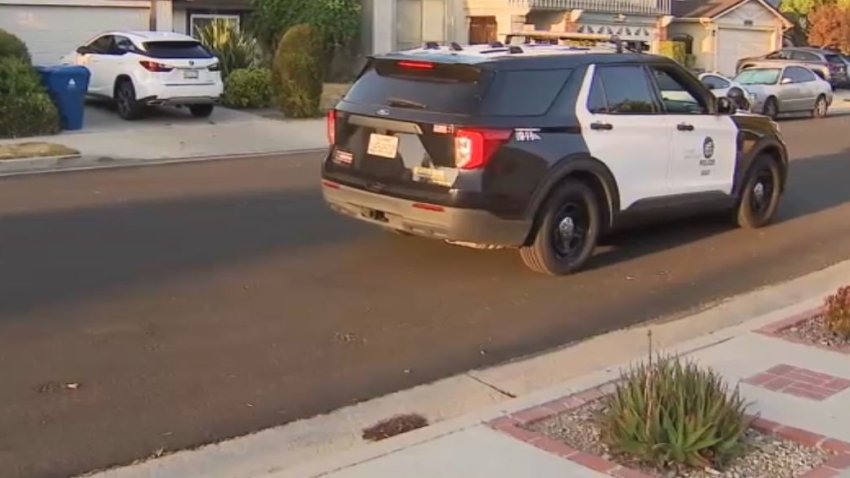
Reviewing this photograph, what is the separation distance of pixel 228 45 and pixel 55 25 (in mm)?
3773

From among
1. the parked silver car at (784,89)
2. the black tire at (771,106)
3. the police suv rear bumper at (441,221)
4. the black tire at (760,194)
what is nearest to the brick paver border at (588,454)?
the police suv rear bumper at (441,221)

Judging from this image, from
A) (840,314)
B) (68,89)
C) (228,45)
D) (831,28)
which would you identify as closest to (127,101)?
(68,89)

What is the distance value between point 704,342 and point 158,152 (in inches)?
475

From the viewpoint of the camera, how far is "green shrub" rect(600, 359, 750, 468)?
4914 millimetres

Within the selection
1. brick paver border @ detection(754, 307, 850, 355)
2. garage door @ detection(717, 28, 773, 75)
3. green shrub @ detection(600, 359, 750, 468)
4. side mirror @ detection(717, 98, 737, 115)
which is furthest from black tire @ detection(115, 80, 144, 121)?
garage door @ detection(717, 28, 773, 75)

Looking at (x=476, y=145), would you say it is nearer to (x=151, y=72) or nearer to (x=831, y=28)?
(x=151, y=72)

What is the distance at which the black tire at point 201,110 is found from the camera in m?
21.8

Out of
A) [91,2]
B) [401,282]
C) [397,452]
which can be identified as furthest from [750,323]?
[91,2]

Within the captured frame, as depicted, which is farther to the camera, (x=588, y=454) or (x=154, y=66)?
(x=154, y=66)

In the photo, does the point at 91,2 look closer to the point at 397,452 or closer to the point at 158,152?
the point at 158,152

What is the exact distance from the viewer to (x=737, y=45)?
44906 mm

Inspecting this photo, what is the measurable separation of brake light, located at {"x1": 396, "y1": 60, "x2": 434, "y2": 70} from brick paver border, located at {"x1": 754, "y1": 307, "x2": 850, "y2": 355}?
10.3 ft

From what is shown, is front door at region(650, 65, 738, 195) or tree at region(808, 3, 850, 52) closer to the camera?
front door at region(650, 65, 738, 195)

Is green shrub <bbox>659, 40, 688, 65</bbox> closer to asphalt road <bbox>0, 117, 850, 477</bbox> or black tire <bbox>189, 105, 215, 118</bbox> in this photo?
black tire <bbox>189, 105, 215, 118</bbox>
